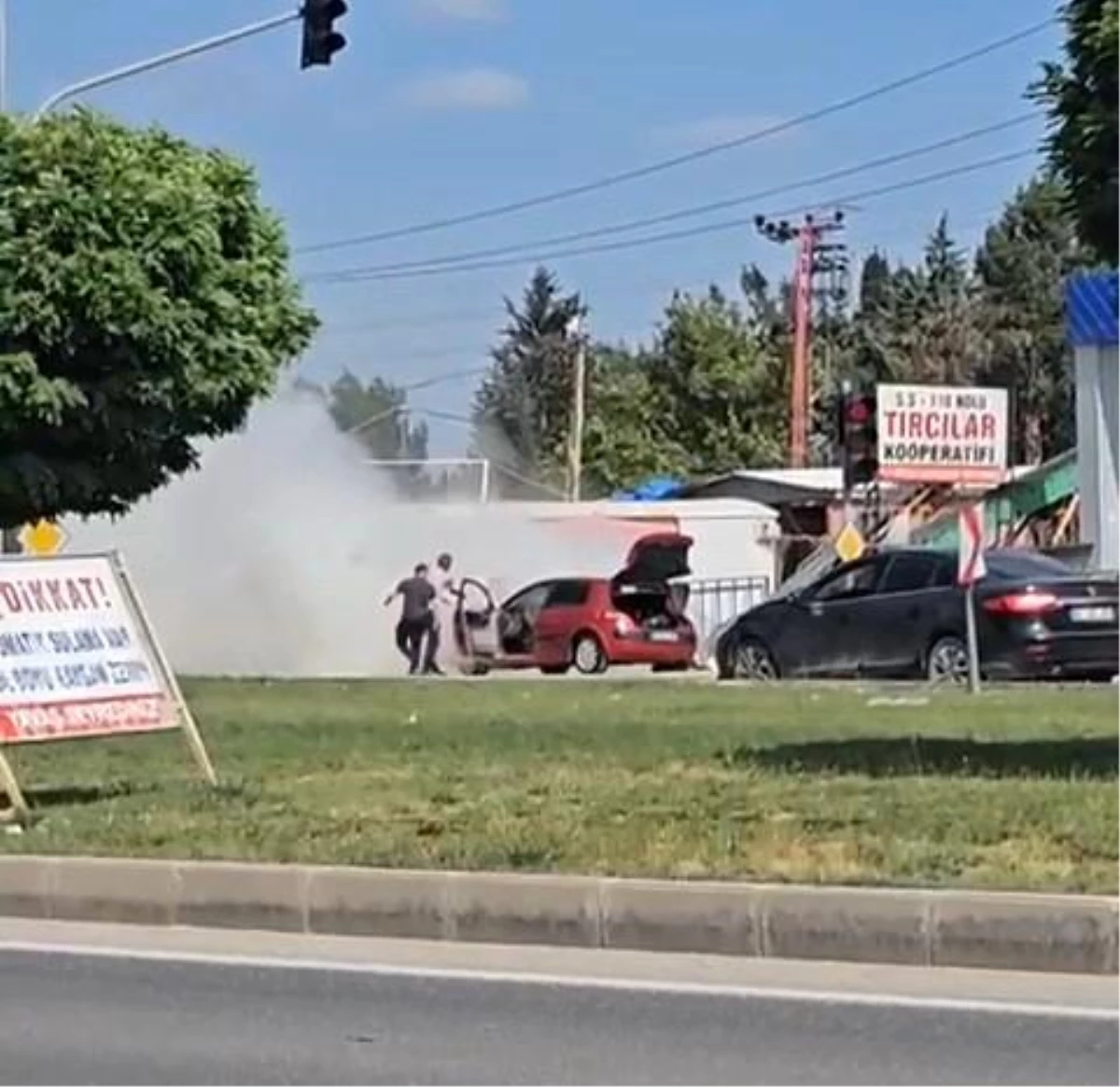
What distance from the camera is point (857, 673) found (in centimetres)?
2827

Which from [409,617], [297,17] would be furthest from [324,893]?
[409,617]

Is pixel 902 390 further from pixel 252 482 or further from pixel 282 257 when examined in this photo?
pixel 282 257

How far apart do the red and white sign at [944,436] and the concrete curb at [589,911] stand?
34371mm

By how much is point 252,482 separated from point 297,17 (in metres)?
23.7

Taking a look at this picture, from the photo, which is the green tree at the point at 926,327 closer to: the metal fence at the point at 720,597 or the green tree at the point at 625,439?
the green tree at the point at 625,439

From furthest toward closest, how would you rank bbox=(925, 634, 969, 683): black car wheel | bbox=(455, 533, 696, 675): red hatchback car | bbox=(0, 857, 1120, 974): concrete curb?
bbox=(455, 533, 696, 675): red hatchback car < bbox=(925, 634, 969, 683): black car wheel < bbox=(0, 857, 1120, 974): concrete curb

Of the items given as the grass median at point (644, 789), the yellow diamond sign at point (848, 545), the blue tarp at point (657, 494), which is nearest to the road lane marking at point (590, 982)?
the grass median at point (644, 789)

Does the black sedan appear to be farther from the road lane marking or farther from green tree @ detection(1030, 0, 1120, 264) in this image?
the road lane marking

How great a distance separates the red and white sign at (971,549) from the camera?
2536 centimetres

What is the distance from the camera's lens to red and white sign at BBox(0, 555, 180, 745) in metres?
15.2

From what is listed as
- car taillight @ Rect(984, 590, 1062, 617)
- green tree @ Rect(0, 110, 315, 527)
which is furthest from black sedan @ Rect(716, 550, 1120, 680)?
green tree @ Rect(0, 110, 315, 527)

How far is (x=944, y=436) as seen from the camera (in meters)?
47.1

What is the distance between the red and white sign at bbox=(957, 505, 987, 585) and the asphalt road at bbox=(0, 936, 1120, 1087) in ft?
50.2

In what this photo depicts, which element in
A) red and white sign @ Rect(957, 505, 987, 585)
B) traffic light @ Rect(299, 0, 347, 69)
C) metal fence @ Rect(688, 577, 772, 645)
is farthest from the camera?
metal fence @ Rect(688, 577, 772, 645)
